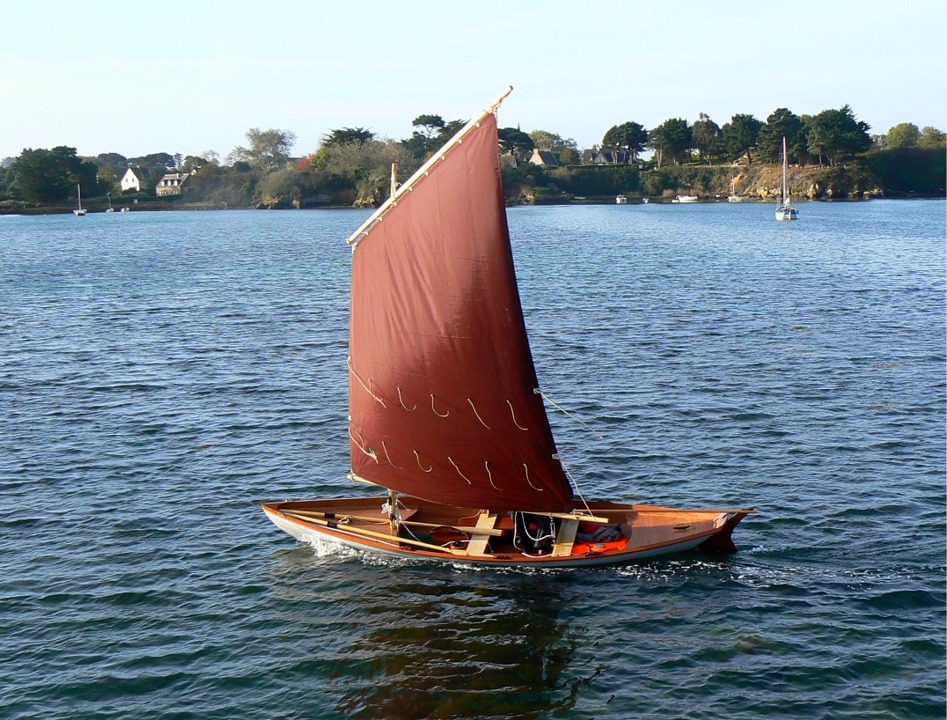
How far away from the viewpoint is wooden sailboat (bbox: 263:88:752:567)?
2561 cm

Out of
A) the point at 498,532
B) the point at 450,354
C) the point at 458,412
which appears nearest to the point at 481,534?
the point at 498,532

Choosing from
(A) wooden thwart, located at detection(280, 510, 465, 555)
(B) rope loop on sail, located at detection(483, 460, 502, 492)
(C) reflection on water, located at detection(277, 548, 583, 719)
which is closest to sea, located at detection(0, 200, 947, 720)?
(C) reflection on water, located at detection(277, 548, 583, 719)

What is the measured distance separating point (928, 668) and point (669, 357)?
32792 mm

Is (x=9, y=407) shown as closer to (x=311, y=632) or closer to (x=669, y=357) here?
(x=311, y=632)

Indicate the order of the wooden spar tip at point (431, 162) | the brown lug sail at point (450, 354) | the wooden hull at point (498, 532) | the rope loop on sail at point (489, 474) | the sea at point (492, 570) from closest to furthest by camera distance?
the sea at point (492, 570)
the wooden spar tip at point (431, 162)
the brown lug sail at point (450, 354)
the wooden hull at point (498, 532)
the rope loop on sail at point (489, 474)

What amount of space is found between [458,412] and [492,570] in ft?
15.4

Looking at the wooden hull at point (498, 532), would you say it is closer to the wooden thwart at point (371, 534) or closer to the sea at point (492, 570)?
the wooden thwart at point (371, 534)

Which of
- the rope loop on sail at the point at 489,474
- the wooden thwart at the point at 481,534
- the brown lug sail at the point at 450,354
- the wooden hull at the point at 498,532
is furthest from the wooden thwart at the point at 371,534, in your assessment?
the rope loop on sail at the point at 489,474

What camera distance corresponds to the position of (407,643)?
2466 cm

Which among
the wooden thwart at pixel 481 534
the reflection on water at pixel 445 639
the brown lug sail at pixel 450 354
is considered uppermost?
the brown lug sail at pixel 450 354

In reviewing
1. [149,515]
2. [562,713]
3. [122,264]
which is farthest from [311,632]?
[122,264]

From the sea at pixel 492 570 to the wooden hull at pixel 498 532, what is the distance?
2.13 feet

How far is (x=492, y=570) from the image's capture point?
2812cm

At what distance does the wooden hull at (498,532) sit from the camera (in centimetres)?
2756
